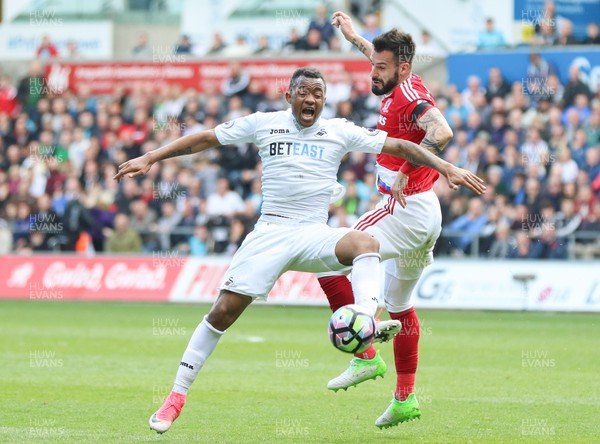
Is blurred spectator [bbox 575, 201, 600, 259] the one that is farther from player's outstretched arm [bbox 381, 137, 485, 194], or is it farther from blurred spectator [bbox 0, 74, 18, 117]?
blurred spectator [bbox 0, 74, 18, 117]

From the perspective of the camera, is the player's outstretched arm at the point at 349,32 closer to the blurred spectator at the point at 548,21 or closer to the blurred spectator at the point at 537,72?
the blurred spectator at the point at 537,72

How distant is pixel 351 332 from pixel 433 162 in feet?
4.68

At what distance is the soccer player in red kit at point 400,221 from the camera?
10.0m

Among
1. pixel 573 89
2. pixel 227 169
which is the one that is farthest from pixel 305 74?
pixel 227 169

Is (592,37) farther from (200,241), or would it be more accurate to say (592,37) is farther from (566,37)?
(200,241)

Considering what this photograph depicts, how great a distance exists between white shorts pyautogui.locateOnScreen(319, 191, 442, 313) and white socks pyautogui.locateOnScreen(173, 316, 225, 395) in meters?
1.40

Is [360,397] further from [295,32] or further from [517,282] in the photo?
[295,32]

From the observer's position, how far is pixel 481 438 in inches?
366

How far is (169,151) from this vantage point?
9.40m

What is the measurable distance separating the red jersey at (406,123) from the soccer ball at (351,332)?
177cm

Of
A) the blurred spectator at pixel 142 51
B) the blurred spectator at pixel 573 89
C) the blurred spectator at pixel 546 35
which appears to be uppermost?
the blurred spectator at pixel 546 35

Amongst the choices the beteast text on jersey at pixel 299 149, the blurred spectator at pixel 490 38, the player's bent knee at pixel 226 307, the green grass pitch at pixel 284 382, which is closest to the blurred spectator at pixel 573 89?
the blurred spectator at pixel 490 38

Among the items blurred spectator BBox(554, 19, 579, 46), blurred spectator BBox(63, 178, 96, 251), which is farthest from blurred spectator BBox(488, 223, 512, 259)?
blurred spectator BBox(63, 178, 96, 251)

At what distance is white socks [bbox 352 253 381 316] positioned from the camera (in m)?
9.11
